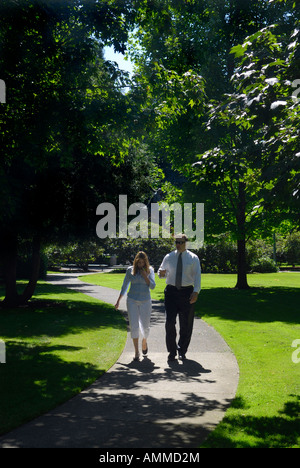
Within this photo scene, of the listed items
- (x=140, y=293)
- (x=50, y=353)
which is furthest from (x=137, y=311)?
(x=50, y=353)

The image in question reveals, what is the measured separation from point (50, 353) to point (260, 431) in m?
5.46

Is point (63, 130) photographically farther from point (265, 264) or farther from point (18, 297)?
point (265, 264)

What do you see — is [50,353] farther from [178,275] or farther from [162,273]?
[178,275]

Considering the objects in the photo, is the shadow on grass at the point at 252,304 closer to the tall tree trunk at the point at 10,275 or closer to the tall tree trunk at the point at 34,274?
the tall tree trunk at the point at 34,274

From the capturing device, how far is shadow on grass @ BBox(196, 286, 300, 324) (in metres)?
15.8

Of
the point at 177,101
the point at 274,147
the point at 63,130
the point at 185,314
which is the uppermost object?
the point at 177,101

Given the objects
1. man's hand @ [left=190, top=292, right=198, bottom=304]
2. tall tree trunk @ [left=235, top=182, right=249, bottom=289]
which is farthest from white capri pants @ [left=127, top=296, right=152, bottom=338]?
tall tree trunk @ [left=235, top=182, right=249, bottom=289]

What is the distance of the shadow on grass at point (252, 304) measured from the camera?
51.8ft

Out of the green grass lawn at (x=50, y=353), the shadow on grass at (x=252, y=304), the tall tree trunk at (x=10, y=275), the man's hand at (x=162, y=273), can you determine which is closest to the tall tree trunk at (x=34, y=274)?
the tall tree trunk at (x=10, y=275)

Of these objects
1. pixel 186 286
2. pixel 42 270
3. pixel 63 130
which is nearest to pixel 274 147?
pixel 186 286

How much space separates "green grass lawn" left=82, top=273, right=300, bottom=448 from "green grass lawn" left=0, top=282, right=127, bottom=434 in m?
2.17

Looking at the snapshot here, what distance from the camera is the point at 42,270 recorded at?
117 ft

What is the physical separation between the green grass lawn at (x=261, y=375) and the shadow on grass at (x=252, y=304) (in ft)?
0.09

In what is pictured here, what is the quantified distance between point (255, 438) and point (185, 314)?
12.1ft
